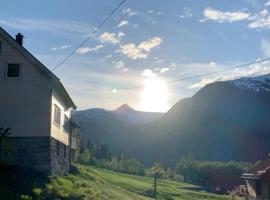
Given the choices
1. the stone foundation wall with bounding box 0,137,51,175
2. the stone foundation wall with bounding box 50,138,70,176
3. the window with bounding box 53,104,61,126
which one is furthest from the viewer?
the window with bounding box 53,104,61,126

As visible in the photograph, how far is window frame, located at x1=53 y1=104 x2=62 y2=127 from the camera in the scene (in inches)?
1529

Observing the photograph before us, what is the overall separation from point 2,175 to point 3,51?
9.99 meters

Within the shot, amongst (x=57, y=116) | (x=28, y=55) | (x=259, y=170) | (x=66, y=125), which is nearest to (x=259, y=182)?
(x=259, y=170)

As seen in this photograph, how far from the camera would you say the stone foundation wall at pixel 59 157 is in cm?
3778

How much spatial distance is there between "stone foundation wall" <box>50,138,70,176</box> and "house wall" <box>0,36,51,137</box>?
204 cm

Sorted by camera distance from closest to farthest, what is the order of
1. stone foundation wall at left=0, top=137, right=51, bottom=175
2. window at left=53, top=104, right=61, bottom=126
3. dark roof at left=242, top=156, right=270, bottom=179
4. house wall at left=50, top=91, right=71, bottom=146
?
stone foundation wall at left=0, top=137, right=51, bottom=175 → house wall at left=50, top=91, right=71, bottom=146 → window at left=53, top=104, right=61, bottom=126 → dark roof at left=242, top=156, right=270, bottom=179

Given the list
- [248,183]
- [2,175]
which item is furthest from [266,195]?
[2,175]

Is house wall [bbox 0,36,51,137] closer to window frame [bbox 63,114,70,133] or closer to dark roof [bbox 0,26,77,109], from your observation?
dark roof [bbox 0,26,77,109]

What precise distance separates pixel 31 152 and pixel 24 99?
4.04 m

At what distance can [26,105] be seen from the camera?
36250mm

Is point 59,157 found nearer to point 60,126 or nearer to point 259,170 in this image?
point 60,126

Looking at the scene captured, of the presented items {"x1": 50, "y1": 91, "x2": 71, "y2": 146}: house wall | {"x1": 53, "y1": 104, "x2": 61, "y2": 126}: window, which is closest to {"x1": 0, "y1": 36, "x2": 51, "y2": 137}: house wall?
{"x1": 50, "y1": 91, "x2": 71, "y2": 146}: house wall

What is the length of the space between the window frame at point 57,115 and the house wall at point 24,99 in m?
2.43

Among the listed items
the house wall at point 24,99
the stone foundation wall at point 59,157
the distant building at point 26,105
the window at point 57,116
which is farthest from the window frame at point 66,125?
the house wall at point 24,99
